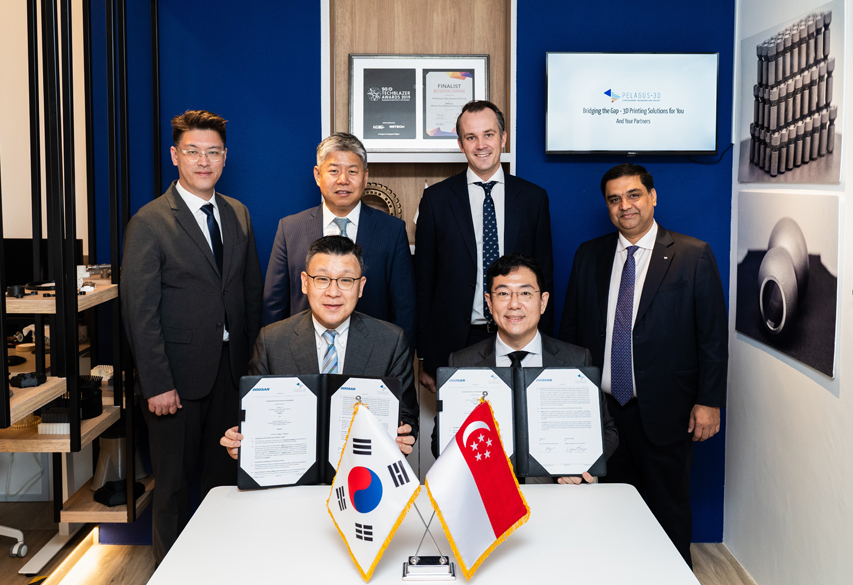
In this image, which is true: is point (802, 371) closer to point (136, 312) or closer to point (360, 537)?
point (360, 537)

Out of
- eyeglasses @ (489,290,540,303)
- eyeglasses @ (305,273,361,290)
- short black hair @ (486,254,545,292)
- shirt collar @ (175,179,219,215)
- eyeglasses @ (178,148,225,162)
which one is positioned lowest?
eyeglasses @ (489,290,540,303)

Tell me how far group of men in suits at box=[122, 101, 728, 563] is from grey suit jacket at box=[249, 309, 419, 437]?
0.87 feet

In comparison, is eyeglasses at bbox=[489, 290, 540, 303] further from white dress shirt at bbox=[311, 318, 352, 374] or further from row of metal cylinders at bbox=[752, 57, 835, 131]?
row of metal cylinders at bbox=[752, 57, 835, 131]

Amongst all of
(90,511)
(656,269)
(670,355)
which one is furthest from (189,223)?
(670,355)

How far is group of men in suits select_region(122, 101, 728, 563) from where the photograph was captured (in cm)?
272

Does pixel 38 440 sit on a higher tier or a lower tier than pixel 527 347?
lower

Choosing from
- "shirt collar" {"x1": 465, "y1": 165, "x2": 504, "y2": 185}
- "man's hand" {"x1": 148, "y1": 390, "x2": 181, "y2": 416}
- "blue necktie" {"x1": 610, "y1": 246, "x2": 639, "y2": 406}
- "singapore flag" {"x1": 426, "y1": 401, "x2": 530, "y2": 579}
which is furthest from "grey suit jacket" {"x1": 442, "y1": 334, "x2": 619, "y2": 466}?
"man's hand" {"x1": 148, "y1": 390, "x2": 181, "y2": 416}

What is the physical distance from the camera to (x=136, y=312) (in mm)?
2650

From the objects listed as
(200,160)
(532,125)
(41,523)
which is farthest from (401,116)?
(41,523)

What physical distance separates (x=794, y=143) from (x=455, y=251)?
1.37 metres

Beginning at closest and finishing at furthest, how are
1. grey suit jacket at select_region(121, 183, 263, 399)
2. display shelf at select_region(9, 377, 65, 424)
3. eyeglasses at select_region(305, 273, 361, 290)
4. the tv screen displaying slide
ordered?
display shelf at select_region(9, 377, 65, 424) → eyeglasses at select_region(305, 273, 361, 290) → grey suit jacket at select_region(121, 183, 263, 399) → the tv screen displaying slide

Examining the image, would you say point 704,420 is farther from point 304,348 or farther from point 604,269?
point 304,348

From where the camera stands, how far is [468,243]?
9.66ft

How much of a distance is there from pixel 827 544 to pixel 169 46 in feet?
11.1
